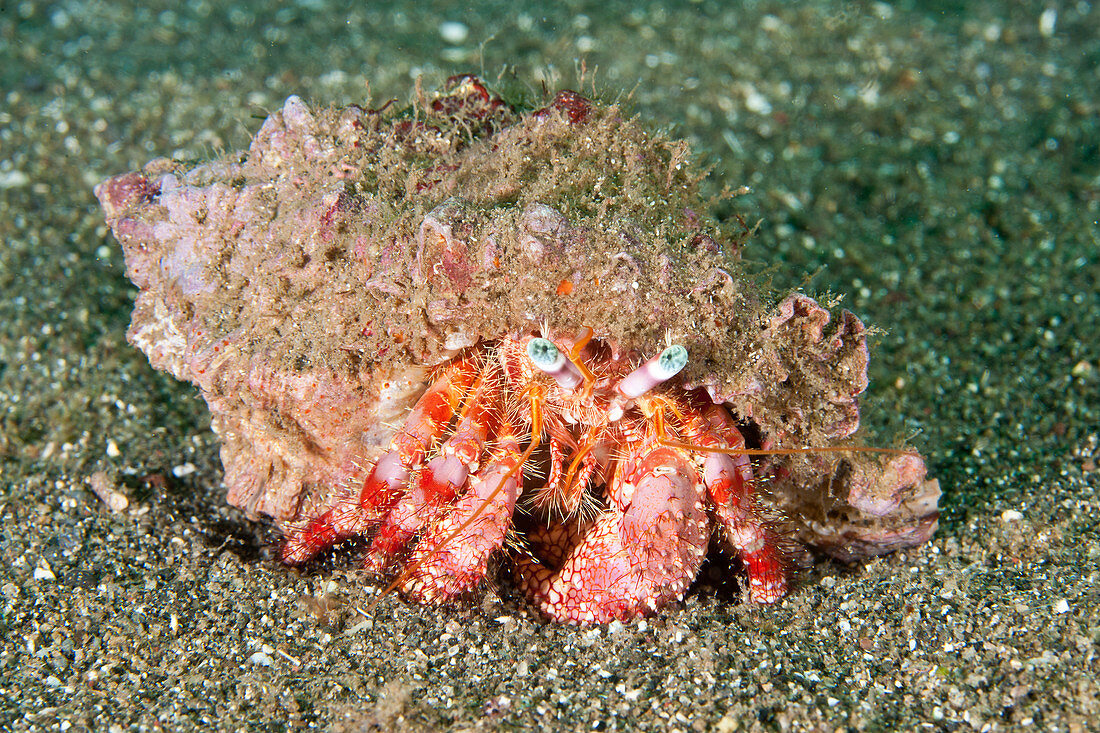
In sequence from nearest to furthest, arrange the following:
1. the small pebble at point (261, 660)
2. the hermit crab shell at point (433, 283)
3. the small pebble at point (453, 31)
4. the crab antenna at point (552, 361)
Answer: the crab antenna at point (552, 361), the hermit crab shell at point (433, 283), the small pebble at point (261, 660), the small pebble at point (453, 31)

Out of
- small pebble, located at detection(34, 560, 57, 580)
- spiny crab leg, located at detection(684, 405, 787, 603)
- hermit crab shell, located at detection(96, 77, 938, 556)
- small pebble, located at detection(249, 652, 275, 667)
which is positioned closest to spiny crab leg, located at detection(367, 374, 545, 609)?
hermit crab shell, located at detection(96, 77, 938, 556)

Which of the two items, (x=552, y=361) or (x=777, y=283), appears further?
(x=777, y=283)

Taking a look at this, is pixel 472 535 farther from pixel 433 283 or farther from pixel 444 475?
pixel 433 283

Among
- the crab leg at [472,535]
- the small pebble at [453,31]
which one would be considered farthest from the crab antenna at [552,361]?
the small pebble at [453,31]

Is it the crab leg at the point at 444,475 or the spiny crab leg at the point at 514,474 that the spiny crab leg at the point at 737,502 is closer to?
the spiny crab leg at the point at 514,474

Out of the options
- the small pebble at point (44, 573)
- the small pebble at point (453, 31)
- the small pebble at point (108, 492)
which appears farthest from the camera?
the small pebble at point (453, 31)

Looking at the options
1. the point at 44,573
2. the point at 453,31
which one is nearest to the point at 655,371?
the point at 44,573

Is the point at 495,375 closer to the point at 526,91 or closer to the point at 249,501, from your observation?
the point at 249,501
